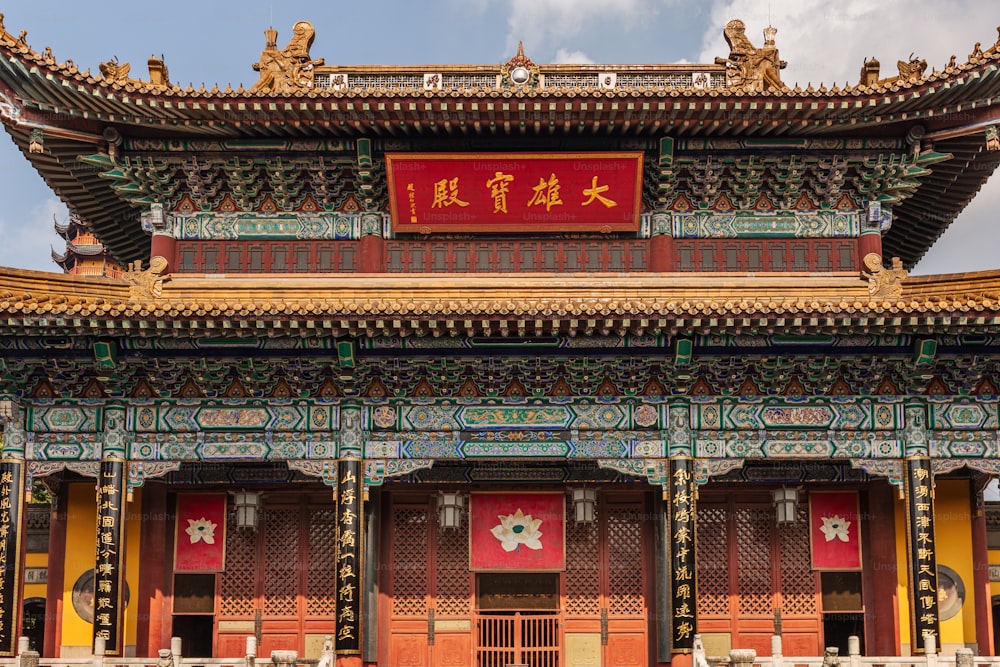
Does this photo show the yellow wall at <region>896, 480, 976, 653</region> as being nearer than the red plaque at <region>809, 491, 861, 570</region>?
Yes

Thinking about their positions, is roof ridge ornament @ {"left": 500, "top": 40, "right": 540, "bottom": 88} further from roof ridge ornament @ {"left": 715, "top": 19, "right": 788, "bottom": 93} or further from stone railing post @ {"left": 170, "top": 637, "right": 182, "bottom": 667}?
stone railing post @ {"left": 170, "top": 637, "right": 182, "bottom": 667}

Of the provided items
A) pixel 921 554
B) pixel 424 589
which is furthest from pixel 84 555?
pixel 921 554

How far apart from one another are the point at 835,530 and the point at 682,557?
3.22 m

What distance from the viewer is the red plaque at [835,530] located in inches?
680

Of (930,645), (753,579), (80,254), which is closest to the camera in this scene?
(930,645)

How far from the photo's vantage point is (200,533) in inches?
685

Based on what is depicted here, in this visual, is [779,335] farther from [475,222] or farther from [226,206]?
[226,206]

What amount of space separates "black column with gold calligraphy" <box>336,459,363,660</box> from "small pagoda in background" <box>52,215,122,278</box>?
33758mm

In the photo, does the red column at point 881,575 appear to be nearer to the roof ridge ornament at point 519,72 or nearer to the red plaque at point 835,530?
the red plaque at point 835,530

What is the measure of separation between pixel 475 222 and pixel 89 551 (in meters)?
7.48

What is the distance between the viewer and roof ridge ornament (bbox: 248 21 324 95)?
18.6 metres

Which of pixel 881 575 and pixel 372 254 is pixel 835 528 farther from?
pixel 372 254

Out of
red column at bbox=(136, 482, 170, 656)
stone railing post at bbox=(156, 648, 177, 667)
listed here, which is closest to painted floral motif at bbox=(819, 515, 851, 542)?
stone railing post at bbox=(156, 648, 177, 667)

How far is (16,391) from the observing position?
628 inches
